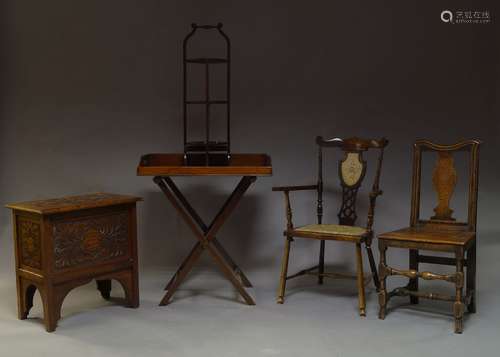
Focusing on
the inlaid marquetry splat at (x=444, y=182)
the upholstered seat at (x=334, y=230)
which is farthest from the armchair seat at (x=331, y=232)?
the inlaid marquetry splat at (x=444, y=182)

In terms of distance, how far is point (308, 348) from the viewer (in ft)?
12.5

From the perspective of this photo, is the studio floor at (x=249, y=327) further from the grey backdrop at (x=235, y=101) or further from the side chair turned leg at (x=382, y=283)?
the grey backdrop at (x=235, y=101)

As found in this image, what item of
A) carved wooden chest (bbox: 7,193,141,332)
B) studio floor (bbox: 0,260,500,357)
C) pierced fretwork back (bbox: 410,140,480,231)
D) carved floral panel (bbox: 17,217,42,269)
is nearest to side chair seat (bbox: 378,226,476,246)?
pierced fretwork back (bbox: 410,140,480,231)

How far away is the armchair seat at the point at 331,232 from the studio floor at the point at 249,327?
0.49 metres

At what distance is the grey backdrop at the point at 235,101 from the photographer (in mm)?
5383

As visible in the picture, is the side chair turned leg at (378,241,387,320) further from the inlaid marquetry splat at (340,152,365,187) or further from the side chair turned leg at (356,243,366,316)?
the inlaid marquetry splat at (340,152,365,187)

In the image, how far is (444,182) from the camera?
181 inches

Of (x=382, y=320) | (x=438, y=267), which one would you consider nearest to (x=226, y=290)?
(x=382, y=320)

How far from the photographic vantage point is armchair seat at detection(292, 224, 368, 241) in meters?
4.47

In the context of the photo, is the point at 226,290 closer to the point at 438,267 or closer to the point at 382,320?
the point at 382,320

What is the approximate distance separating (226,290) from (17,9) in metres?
2.75

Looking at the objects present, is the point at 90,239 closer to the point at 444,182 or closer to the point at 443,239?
the point at 443,239

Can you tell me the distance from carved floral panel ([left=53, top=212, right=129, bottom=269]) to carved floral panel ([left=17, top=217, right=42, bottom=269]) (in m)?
0.11

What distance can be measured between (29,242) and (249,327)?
1469mm
